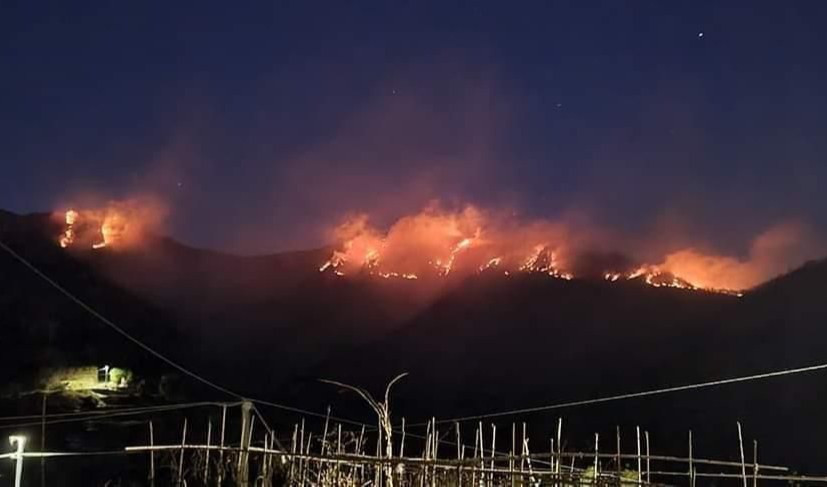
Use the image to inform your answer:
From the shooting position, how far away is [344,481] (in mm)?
9047

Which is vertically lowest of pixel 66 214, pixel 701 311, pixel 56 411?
pixel 56 411

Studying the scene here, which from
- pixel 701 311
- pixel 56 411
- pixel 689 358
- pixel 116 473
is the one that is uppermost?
pixel 701 311

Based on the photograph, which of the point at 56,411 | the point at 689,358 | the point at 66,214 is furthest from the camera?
the point at 66,214

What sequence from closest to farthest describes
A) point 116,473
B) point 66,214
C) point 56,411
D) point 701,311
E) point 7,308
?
point 116,473 < point 56,411 < point 7,308 < point 701,311 < point 66,214

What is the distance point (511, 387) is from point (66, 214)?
17.8 metres

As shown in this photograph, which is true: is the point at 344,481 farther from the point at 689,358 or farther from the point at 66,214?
the point at 66,214

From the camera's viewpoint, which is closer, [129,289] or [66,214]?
[129,289]

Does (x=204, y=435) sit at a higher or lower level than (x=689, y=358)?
lower

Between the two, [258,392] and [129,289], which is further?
[129,289]

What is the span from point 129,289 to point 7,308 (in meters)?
6.54

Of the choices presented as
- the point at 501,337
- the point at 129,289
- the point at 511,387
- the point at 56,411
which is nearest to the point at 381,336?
the point at 501,337

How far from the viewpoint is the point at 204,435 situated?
60.7 ft

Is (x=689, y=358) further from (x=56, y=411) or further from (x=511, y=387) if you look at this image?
(x=56, y=411)

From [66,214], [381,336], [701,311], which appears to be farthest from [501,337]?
[66,214]
